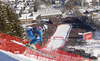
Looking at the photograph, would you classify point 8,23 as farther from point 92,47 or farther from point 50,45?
point 92,47

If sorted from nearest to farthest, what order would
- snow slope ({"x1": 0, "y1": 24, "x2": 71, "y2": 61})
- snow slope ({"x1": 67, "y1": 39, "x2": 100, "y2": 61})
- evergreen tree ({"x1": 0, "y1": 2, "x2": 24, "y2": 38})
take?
snow slope ({"x1": 0, "y1": 24, "x2": 71, "y2": 61}) → evergreen tree ({"x1": 0, "y1": 2, "x2": 24, "y2": 38}) → snow slope ({"x1": 67, "y1": 39, "x2": 100, "y2": 61})

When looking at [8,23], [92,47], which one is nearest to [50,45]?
[92,47]

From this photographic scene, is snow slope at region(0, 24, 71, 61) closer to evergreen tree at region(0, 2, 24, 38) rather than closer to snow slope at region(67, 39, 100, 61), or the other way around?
snow slope at region(67, 39, 100, 61)

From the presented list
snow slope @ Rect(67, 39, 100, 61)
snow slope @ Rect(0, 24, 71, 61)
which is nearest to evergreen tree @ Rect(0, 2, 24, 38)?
snow slope @ Rect(0, 24, 71, 61)

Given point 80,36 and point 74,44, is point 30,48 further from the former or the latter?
point 80,36

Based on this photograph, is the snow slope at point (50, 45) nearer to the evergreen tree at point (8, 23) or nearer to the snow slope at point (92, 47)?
the snow slope at point (92, 47)

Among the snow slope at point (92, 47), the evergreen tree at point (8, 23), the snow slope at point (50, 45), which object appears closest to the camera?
the snow slope at point (50, 45)

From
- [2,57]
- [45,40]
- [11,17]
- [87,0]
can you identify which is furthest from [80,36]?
[87,0]

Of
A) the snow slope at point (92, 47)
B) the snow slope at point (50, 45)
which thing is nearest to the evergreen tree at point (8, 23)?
the snow slope at point (50, 45)

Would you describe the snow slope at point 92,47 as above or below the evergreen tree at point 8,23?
below
